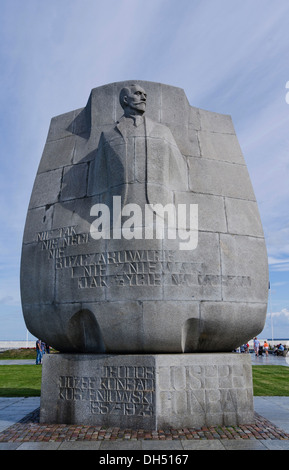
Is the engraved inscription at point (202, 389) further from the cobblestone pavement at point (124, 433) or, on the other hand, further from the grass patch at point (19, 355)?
the grass patch at point (19, 355)

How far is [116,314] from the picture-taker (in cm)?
702

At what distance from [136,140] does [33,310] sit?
3830mm

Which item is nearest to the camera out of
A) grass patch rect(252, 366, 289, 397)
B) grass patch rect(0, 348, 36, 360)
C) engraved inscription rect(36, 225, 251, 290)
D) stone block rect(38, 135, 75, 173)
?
engraved inscription rect(36, 225, 251, 290)

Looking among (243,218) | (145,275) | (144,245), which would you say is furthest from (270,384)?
(144,245)

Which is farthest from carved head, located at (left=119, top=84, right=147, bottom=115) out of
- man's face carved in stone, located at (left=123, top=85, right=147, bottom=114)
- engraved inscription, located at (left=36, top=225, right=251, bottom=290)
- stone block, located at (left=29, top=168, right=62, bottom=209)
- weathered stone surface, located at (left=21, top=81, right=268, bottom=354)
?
engraved inscription, located at (left=36, top=225, right=251, bottom=290)

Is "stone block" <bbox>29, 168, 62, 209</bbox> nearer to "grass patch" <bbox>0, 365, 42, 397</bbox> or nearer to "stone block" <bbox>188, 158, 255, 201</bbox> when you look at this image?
"stone block" <bbox>188, 158, 255, 201</bbox>

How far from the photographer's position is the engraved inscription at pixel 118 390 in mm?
6695

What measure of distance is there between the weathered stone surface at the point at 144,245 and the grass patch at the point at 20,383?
4.61 m

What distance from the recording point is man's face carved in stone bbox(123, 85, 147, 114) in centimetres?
788

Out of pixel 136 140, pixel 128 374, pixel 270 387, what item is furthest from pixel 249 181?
pixel 270 387

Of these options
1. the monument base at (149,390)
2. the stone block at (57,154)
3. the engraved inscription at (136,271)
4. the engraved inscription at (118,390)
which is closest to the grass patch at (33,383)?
the monument base at (149,390)

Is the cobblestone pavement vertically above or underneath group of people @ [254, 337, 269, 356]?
underneath

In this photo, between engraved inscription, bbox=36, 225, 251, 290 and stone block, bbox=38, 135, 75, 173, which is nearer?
engraved inscription, bbox=36, 225, 251, 290

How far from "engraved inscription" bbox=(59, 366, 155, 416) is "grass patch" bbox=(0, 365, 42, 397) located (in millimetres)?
5078
